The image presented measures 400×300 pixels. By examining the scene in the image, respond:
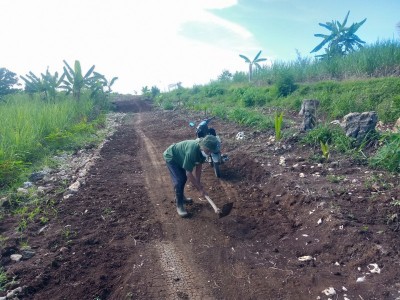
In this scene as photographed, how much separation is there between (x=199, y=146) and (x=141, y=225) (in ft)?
4.77

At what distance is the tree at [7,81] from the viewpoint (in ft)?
54.4

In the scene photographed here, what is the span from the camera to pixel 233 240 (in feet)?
14.4

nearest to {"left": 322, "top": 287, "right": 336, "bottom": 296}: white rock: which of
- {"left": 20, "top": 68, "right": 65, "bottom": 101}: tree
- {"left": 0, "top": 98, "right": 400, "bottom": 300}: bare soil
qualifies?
{"left": 0, "top": 98, "right": 400, "bottom": 300}: bare soil

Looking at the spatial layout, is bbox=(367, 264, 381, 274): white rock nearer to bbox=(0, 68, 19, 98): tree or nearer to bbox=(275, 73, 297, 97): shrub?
bbox=(275, 73, 297, 97): shrub

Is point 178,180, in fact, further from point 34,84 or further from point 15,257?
point 34,84

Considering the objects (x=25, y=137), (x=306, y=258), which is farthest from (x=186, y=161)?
(x=25, y=137)

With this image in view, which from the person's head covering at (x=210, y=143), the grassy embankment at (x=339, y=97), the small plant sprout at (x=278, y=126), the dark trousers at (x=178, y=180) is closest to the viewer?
the person's head covering at (x=210, y=143)

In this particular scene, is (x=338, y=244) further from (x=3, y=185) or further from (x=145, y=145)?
(x=145, y=145)

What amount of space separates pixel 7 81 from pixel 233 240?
16942 mm

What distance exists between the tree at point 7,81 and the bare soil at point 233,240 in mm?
13109

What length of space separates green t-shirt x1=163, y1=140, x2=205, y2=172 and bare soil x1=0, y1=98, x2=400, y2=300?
849mm

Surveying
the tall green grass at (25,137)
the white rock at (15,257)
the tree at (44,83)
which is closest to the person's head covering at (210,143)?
the white rock at (15,257)

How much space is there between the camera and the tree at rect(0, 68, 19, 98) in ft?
54.4

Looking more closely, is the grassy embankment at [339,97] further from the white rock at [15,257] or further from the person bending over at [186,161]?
the white rock at [15,257]
